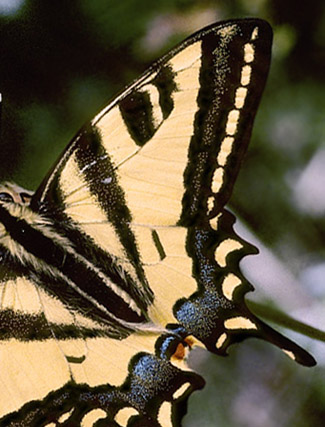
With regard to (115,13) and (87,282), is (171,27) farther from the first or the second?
(87,282)

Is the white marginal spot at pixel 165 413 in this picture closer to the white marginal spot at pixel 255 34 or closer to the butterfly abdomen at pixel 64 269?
the butterfly abdomen at pixel 64 269

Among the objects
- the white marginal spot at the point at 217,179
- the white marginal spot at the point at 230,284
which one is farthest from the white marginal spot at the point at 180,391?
the white marginal spot at the point at 217,179

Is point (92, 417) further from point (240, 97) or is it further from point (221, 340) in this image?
point (240, 97)

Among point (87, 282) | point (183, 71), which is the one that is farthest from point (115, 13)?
point (87, 282)

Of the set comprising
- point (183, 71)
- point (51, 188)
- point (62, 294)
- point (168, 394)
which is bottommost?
point (168, 394)

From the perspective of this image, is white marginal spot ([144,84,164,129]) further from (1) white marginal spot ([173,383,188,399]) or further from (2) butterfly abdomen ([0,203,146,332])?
→ (1) white marginal spot ([173,383,188,399])

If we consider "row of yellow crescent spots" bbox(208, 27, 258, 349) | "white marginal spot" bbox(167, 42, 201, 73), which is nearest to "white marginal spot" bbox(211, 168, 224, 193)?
"row of yellow crescent spots" bbox(208, 27, 258, 349)

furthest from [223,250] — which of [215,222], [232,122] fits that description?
[232,122]
